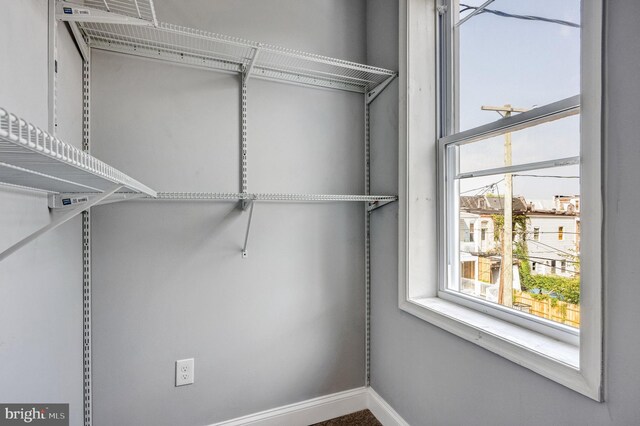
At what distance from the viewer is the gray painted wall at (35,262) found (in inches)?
30.2

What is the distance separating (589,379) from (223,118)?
176cm

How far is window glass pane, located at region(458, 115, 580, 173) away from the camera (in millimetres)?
1043

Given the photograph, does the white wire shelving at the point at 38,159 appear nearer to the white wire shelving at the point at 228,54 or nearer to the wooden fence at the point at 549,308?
the white wire shelving at the point at 228,54

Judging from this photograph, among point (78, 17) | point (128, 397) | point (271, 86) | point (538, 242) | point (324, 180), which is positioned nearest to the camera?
point (78, 17)

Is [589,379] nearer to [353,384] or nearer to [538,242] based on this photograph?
[538,242]

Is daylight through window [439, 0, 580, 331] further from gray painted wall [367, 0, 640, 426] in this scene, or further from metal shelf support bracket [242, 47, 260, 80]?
metal shelf support bracket [242, 47, 260, 80]

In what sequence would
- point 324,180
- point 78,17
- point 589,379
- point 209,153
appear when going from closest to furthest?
point 589,379
point 78,17
point 209,153
point 324,180

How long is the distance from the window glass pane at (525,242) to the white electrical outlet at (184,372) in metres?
1.42

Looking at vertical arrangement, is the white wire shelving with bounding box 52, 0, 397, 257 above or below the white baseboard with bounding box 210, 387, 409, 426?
above

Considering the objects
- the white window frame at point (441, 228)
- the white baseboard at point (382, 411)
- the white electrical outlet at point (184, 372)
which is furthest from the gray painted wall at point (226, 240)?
the white window frame at point (441, 228)

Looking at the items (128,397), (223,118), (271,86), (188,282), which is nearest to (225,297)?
(188,282)

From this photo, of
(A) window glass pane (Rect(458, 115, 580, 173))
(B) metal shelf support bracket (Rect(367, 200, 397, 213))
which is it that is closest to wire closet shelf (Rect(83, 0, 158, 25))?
(B) metal shelf support bracket (Rect(367, 200, 397, 213))

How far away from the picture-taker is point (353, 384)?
6.31 ft

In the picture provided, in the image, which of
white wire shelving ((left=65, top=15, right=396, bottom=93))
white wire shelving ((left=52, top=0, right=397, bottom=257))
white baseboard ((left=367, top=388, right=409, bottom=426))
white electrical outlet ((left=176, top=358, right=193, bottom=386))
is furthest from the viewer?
white baseboard ((left=367, top=388, right=409, bottom=426))
